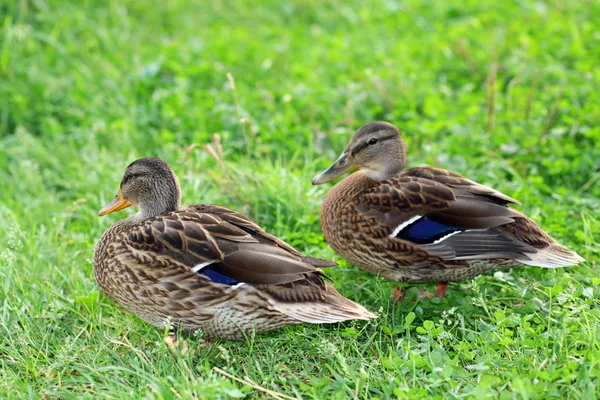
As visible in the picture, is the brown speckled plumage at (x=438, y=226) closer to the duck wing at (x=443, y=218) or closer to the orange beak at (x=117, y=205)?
the duck wing at (x=443, y=218)

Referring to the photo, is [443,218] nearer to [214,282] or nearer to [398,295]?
[398,295]

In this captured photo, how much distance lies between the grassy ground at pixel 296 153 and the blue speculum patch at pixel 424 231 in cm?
36

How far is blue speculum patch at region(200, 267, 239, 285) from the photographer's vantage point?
Result: 12.4 ft

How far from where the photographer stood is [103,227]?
207 inches

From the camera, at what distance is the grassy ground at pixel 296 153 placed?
363 centimetres

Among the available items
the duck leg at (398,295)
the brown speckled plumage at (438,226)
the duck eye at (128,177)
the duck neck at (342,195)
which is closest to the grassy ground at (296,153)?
the duck leg at (398,295)

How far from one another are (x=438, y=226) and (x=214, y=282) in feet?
4.31

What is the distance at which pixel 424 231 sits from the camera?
13.8ft

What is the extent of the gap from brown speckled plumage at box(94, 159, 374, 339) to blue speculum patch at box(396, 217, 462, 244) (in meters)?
0.57

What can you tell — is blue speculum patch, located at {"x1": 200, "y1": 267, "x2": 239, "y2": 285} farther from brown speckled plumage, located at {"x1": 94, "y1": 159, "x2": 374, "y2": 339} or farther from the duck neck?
the duck neck

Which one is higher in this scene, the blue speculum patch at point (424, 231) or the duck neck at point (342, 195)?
the duck neck at point (342, 195)

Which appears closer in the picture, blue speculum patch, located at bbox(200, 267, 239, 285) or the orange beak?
blue speculum patch, located at bbox(200, 267, 239, 285)

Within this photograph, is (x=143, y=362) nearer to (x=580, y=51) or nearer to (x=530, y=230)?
(x=530, y=230)

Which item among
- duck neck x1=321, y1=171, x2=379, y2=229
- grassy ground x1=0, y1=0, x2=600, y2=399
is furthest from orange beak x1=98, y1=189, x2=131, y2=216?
duck neck x1=321, y1=171, x2=379, y2=229
